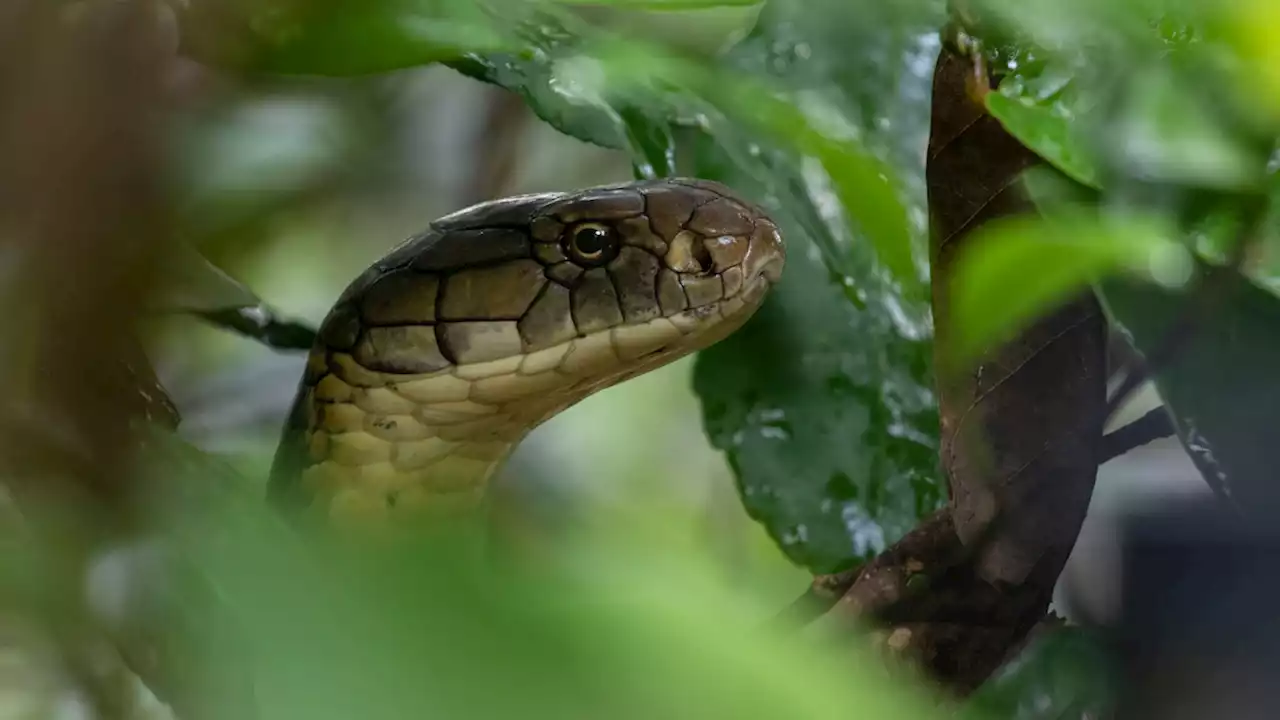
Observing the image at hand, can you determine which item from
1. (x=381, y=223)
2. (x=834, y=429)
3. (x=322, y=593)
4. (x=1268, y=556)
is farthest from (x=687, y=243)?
(x=381, y=223)

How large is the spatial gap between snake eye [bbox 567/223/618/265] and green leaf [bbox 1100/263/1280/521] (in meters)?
0.33

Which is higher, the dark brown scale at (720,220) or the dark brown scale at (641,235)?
the dark brown scale at (720,220)

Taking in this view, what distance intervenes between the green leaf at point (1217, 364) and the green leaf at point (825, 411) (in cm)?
14

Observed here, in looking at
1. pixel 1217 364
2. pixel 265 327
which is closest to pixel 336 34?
pixel 265 327

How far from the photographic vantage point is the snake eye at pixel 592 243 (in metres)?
0.75

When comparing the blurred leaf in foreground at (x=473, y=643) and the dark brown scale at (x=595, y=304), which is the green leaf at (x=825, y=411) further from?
the blurred leaf in foreground at (x=473, y=643)

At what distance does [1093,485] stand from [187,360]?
57cm

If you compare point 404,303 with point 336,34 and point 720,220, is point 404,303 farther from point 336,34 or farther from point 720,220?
point 336,34

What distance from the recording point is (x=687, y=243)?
726mm

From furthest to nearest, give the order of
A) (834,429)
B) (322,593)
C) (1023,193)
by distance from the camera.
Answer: (834,429) < (1023,193) < (322,593)

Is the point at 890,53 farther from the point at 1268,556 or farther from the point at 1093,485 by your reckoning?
the point at 1268,556

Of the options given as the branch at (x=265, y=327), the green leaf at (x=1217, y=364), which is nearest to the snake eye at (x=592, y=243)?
the branch at (x=265, y=327)

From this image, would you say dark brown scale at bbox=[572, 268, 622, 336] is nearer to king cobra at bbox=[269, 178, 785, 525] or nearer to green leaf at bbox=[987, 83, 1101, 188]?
king cobra at bbox=[269, 178, 785, 525]

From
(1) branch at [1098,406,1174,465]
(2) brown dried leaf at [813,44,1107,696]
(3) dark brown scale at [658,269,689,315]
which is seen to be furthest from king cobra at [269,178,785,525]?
(1) branch at [1098,406,1174,465]
